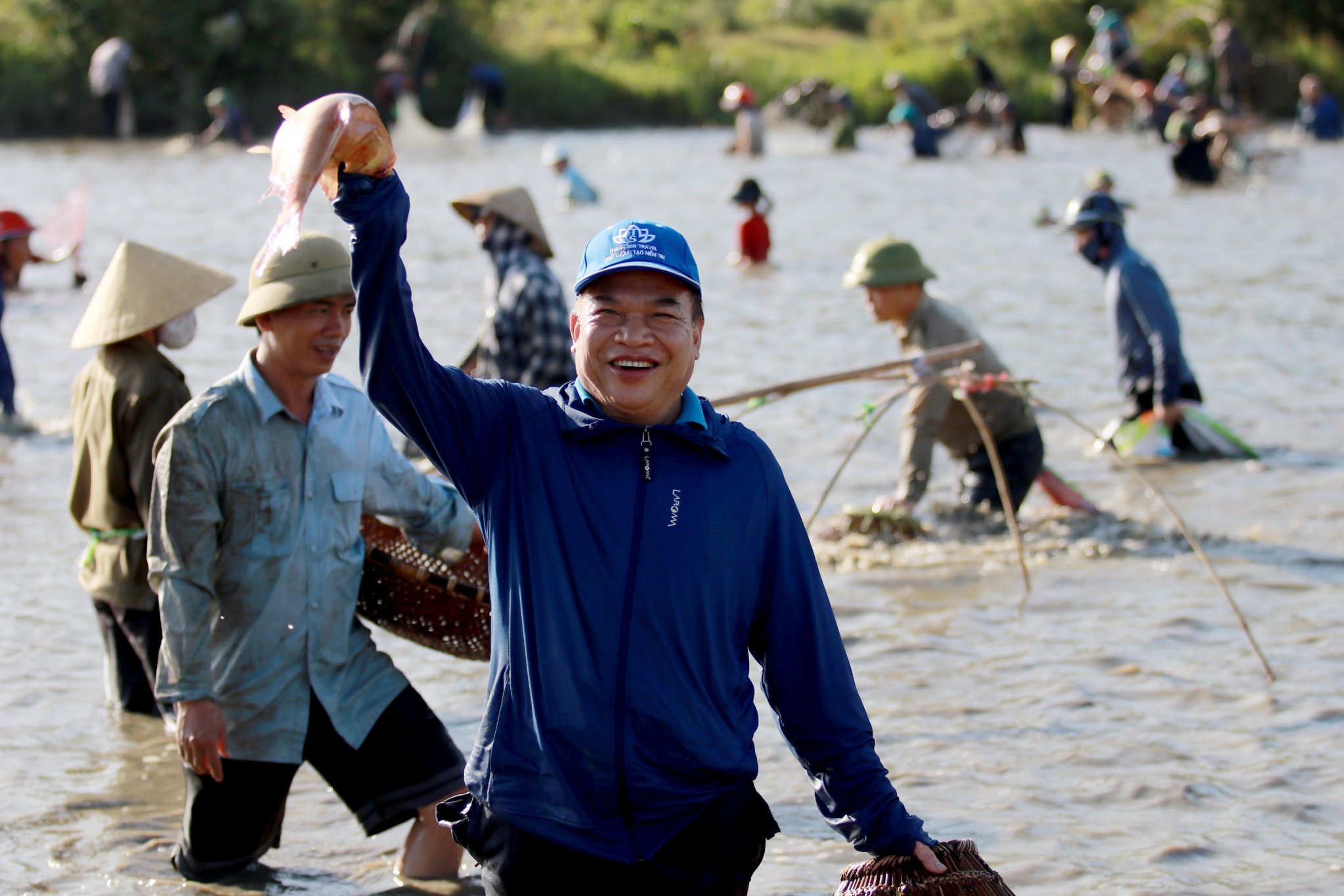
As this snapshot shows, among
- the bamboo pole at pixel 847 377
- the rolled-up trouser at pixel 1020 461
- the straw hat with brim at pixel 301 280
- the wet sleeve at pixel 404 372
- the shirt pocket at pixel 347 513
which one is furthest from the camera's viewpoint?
the rolled-up trouser at pixel 1020 461

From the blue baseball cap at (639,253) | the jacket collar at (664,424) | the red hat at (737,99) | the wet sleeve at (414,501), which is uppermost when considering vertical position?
the red hat at (737,99)

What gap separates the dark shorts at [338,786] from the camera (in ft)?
12.3

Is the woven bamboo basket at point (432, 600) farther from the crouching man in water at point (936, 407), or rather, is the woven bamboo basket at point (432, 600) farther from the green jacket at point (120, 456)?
the crouching man in water at point (936, 407)

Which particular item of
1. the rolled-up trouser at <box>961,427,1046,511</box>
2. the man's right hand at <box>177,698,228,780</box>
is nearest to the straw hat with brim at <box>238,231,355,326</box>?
the man's right hand at <box>177,698,228,780</box>

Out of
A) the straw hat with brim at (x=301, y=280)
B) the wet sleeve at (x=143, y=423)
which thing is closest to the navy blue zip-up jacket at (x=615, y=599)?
the straw hat with brim at (x=301, y=280)

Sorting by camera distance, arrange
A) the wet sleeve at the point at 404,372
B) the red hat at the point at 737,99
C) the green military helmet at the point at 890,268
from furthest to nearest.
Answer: the red hat at the point at 737,99 → the green military helmet at the point at 890,268 → the wet sleeve at the point at 404,372

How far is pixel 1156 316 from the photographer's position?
8344 mm

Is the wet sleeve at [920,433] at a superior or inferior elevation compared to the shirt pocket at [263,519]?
inferior

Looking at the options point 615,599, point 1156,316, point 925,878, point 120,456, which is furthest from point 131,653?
point 1156,316

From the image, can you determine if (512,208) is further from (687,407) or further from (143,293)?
(687,407)

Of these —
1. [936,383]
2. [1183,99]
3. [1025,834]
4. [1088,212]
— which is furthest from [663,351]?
[1183,99]

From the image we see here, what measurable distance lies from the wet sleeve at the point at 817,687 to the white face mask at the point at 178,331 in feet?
8.56

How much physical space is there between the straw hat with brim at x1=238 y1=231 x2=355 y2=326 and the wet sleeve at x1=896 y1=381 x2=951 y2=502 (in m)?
3.56

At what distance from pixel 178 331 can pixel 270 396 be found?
1163 millimetres
